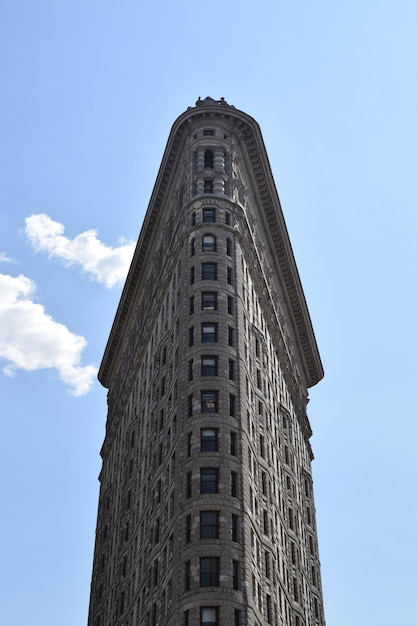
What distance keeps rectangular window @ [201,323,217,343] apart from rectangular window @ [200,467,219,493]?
13362 millimetres

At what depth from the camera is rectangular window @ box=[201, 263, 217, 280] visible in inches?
3460

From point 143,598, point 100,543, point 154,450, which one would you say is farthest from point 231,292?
point 100,543

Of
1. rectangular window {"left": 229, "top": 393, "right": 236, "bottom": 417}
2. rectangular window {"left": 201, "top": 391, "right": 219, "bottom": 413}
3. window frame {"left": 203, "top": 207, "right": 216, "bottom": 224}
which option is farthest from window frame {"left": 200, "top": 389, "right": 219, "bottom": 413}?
window frame {"left": 203, "top": 207, "right": 216, "bottom": 224}

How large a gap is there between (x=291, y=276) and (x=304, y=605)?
4519cm

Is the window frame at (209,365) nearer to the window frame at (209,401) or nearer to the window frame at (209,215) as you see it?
the window frame at (209,401)

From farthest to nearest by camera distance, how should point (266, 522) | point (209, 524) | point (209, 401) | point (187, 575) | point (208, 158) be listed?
1. point (208, 158)
2. point (266, 522)
3. point (209, 401)
4. point (209, 524)
5. point (187, 575)

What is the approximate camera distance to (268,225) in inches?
4545

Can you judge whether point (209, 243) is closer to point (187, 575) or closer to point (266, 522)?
point (266, 522)

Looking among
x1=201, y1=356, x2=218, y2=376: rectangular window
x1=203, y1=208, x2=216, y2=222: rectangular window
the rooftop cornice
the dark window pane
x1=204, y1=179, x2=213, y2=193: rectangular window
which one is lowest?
x1=201, y1=356, x2=218, y2=376: rectangular window

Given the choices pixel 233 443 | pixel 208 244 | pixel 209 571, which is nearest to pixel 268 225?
pixel 208 244

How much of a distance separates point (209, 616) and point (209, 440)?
50.3 ft

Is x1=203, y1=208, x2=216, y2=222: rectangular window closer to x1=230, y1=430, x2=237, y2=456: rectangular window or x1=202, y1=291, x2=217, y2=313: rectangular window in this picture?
x1=202, y1=291, x2=217, y2=313: rectangular window

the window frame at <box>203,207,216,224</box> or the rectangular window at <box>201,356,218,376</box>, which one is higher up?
the window frame at <box>203,207,216,224</box>

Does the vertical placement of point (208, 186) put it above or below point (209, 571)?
above
